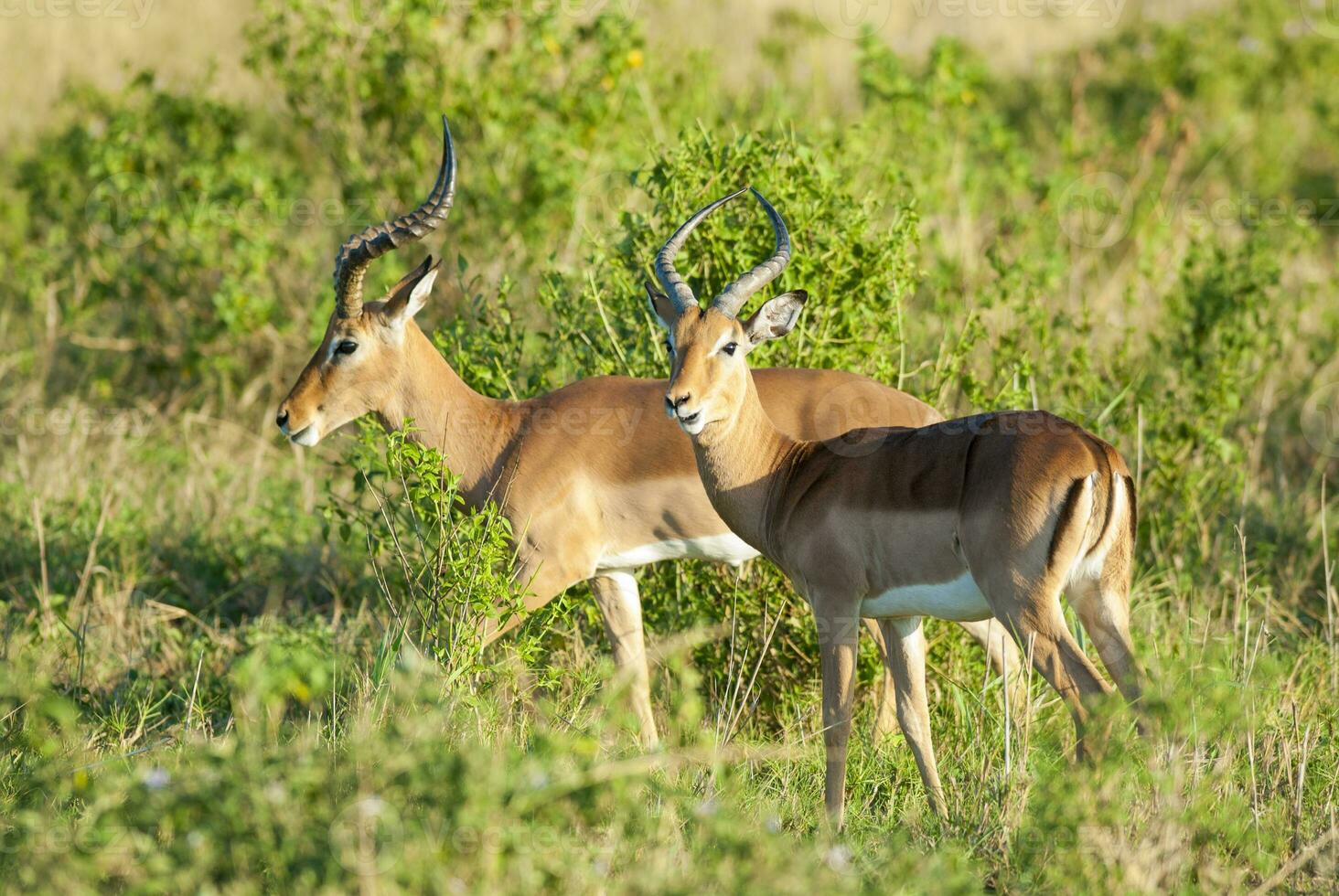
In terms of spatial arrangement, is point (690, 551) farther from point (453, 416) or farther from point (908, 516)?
point (908, 516)

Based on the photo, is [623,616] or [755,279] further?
[623,616]

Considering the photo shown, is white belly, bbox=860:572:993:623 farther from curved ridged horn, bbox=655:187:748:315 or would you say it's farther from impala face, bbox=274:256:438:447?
impala face, bbox=274:256:438:447

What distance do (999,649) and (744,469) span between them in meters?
1.18

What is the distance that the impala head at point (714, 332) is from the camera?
4.78 m

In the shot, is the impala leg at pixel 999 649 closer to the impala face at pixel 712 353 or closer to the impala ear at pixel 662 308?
the impala face at pixel 712 353

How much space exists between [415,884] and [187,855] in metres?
0.47

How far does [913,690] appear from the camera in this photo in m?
4.89

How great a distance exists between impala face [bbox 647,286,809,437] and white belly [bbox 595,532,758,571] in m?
0.61

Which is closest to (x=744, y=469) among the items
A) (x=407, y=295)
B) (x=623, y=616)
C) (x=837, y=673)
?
(x=837, y=673)

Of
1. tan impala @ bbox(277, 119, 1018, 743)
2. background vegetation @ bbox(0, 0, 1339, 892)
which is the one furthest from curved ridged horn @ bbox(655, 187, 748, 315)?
background vegetation @ bbox(0, 0, 1339, 892)

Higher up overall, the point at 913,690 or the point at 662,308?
the point at 662,308

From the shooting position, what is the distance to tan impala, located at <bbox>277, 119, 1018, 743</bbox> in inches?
216

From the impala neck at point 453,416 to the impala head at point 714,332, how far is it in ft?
3.20

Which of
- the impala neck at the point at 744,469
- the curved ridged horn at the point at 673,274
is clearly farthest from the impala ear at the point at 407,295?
the impala neck at the point at 744,469
